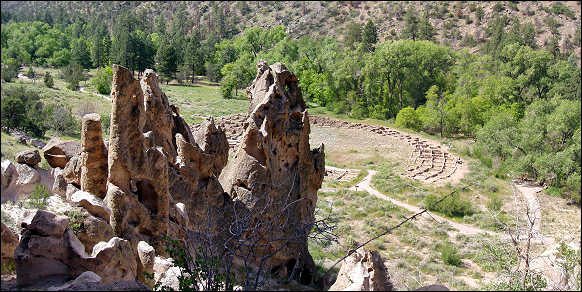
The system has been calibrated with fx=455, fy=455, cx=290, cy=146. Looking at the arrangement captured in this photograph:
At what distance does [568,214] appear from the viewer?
21719 mm

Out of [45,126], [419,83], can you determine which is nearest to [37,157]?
[45,126]

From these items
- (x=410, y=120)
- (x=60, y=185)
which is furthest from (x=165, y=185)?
(x=410, y=120)

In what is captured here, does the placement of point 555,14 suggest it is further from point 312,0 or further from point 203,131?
point 203,131

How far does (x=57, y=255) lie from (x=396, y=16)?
88.2m

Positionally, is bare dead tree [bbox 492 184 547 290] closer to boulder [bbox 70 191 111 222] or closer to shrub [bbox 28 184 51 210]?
boulder [bbox 70 191 111 222]

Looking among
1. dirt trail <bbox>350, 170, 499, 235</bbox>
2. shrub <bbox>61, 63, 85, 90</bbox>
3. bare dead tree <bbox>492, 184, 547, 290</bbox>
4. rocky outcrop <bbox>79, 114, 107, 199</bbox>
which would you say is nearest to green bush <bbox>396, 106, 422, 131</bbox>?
dirt trail <bbox>350, 170, 499, 235</bbox>

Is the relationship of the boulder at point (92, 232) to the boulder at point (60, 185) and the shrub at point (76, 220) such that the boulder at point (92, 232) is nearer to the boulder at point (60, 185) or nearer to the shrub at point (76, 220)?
the shrub at point (76, 220)

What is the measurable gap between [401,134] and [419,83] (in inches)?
463

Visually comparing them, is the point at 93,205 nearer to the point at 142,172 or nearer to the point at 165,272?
the point at 142,172

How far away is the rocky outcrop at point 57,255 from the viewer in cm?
634

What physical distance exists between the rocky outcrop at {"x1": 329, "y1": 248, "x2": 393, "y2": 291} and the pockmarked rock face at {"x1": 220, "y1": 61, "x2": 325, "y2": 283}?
4.17 m

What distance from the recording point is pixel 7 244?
21.5 feet

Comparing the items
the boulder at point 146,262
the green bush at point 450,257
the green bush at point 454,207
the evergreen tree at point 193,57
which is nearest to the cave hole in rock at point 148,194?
the boulder at point 146,262

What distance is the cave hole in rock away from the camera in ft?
29.8
